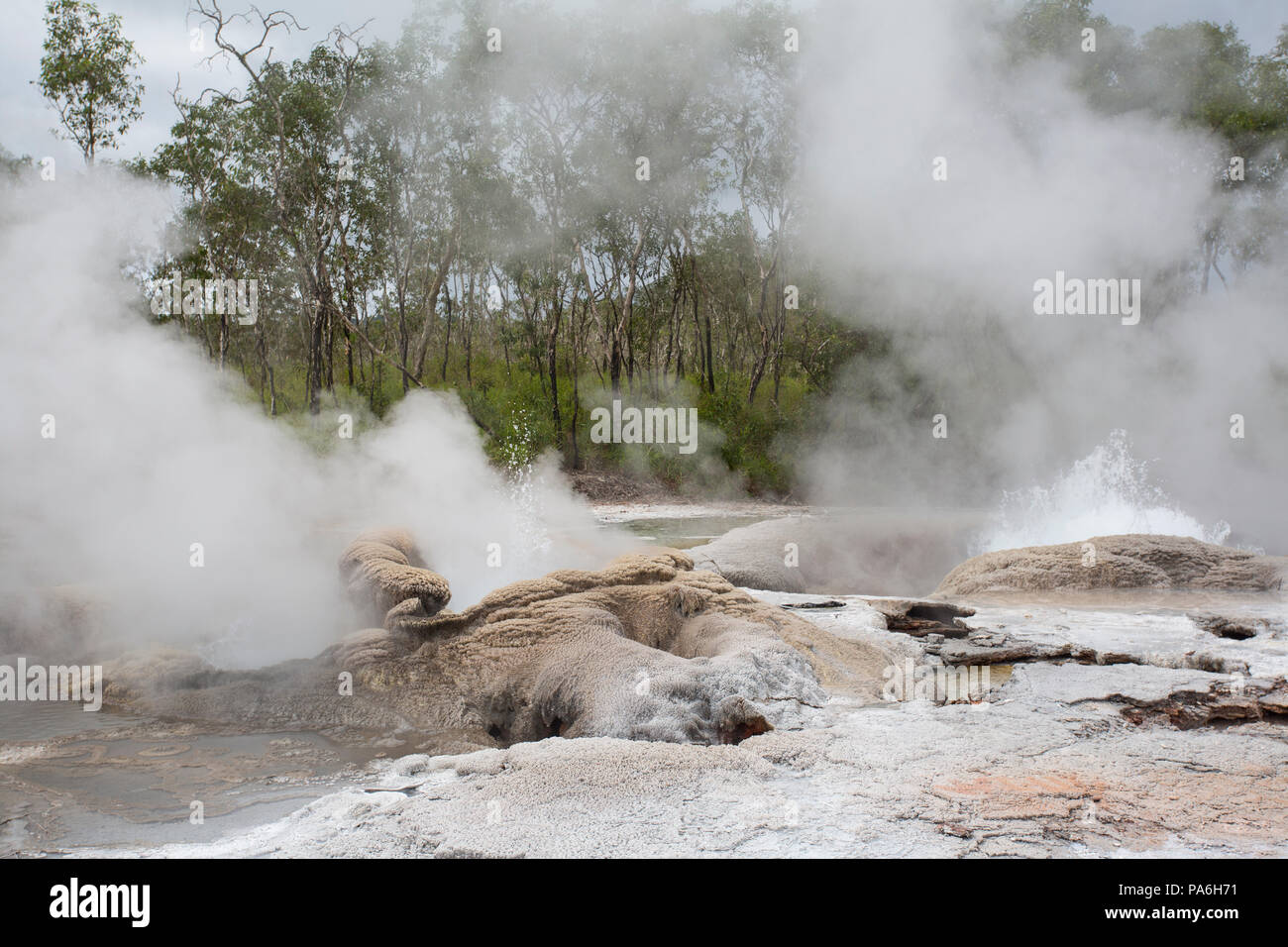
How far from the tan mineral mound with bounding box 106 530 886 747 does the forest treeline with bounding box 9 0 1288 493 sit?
1400 centimetres

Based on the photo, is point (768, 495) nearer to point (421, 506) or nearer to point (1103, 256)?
point (1103, 256)

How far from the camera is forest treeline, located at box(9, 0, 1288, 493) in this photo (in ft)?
58.2

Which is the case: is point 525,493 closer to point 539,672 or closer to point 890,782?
point 539,672

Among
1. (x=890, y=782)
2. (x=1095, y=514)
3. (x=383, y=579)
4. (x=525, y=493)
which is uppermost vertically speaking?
(x=525, y=493)

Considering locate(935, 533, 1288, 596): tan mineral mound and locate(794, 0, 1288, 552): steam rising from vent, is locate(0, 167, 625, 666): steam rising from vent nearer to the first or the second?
locate(935, 533, 1288, 596): tan mineral mound

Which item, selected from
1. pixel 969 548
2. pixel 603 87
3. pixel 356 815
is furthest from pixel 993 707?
pixel 603 87

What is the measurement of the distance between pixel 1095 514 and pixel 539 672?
32.4 ft

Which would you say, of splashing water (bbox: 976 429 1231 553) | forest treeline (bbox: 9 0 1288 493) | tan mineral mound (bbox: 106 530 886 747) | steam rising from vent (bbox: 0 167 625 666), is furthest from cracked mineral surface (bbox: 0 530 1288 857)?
forest treeline (bbox: 9 0 1288 493)

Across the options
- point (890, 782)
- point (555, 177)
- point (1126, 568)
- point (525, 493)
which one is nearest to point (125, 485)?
point (890, 782)

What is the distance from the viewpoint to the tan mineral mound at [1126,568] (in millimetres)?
8156

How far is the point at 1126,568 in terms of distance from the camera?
8.36 meters

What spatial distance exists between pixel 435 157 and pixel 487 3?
3514 mm

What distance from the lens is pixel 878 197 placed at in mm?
15289

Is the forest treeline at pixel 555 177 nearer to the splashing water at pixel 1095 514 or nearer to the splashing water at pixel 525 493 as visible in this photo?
the splashing water at pixel 525 493
